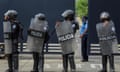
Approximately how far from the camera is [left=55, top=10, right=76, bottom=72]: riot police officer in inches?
501

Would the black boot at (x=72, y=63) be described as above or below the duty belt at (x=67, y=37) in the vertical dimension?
below

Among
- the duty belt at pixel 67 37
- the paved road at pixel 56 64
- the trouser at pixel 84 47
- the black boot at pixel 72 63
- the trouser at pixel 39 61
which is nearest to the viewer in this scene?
the black boot at pixel 72 63

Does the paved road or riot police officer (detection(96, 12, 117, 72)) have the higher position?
riot police officer (detection(96, 12, 117, 72))

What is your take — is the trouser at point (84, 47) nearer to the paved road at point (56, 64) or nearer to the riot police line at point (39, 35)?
the paved road at point (56, 64)

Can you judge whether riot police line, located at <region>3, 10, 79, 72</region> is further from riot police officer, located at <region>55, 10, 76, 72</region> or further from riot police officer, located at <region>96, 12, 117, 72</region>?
riot police officer, located at <region>96, 12, 117, 72</region>

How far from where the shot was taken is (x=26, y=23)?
698 inches

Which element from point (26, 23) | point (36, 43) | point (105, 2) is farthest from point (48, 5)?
point (36, 43)

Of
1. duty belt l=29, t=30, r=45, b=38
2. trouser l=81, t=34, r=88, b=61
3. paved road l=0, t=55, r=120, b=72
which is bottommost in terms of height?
paved road l=0, t=55, r=120, b=72

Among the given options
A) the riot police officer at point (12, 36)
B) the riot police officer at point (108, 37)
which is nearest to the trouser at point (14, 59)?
the riot police officer at point (12, 36)

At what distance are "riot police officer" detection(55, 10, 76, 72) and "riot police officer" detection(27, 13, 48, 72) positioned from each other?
1.39 feet

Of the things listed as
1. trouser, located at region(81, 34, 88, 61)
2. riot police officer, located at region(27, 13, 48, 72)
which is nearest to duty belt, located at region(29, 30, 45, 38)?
riot police officer, located at region(27, 13, 48, 72)

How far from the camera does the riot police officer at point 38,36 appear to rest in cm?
1282

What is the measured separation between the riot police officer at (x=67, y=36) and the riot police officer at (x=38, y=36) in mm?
424

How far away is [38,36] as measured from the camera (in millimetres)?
12898
